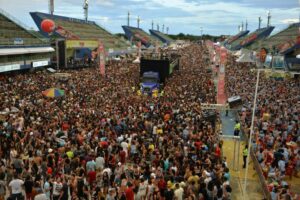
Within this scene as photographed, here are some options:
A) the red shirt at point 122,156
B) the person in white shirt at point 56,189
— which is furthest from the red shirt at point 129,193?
the red shirt at point 122,156

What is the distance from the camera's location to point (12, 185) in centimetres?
848

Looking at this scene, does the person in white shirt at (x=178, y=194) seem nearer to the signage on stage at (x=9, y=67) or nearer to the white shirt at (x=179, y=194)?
the white shirt at (x=179, y=194)

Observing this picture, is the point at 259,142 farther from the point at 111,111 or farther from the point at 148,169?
the point at 111,111

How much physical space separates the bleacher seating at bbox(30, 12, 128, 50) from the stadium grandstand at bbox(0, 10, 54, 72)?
27.4 feet

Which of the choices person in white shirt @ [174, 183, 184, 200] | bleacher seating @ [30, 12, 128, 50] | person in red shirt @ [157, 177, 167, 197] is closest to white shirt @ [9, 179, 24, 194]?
person in red shirt @ [157, 177, 167, 197]

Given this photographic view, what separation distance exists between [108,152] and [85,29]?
5948 cm

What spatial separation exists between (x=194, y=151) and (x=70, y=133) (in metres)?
5.00

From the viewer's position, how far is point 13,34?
4009 centimetres

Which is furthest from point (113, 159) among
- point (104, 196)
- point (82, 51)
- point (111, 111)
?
point (82, 51)

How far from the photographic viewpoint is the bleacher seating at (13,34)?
36.1m

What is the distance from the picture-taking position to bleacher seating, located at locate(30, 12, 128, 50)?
5631 centimetres

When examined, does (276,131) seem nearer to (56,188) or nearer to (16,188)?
(56,188)

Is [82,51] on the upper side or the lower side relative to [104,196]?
upper

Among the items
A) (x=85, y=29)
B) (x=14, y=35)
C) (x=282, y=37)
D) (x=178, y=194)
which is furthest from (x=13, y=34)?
(x=282, y=37)
